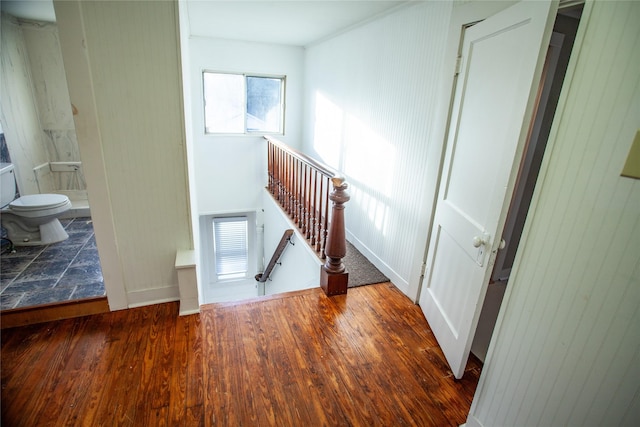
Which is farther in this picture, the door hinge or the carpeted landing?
the carpeted landing

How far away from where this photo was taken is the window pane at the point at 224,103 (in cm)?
470

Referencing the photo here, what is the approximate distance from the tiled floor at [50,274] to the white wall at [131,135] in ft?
0.84

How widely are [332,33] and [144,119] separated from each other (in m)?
2.66

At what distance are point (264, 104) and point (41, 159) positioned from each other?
9.72 feet

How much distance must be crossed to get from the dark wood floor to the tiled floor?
185mm

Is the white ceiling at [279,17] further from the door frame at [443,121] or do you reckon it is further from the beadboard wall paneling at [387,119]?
the door frame at [443,121]

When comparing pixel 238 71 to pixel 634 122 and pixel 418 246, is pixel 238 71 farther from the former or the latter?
pixel 634 122

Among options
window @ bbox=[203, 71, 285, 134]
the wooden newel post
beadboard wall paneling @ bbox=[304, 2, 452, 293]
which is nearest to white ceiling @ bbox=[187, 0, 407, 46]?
beadboard wall paneling @ bbox=[304, 2, 452, 293]

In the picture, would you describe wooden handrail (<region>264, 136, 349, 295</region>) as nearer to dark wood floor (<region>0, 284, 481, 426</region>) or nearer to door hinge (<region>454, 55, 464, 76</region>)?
dark wood floor (<region>0, 284, 481, 426</region>)

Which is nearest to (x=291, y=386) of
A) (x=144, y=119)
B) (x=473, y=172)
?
(x=473, y=172)

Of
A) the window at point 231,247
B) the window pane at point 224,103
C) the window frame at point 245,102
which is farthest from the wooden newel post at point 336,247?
the window at point 231,247

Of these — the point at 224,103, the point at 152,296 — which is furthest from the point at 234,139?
the point at 152,296

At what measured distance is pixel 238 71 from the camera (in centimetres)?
462

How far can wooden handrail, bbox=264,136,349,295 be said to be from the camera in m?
2.33
